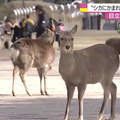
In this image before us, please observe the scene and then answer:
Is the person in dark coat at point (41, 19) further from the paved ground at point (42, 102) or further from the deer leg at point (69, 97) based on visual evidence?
the deer leg at point (69, 97)

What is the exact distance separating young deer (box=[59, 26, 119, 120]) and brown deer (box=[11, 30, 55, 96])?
4.56m

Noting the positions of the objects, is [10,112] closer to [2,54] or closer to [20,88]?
[20,88]

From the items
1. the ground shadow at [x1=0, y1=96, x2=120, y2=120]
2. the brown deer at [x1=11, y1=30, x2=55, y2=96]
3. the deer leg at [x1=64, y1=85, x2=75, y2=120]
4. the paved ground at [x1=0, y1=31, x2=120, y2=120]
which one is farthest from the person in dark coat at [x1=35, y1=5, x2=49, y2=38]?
the deer leg at [x1=64, y1=85, x2=75, y2=120]

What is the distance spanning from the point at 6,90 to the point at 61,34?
19.4 ft

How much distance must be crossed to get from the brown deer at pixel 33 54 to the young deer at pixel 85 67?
456 cm

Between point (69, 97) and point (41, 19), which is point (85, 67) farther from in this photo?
point (41, 19)

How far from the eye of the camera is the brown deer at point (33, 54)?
16.4m

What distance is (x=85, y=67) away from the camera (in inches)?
451

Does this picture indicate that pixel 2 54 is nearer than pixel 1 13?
Yes

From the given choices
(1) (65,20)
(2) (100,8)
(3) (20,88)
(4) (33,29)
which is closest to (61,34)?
(3) (20,88)

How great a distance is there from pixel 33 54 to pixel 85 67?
5.15 m

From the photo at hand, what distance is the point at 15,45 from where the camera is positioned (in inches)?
645

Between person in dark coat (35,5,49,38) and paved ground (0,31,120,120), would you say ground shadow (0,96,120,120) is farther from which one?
person in dark coat (35,5,49,38)

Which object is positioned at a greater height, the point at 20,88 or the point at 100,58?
the point at 100,58
